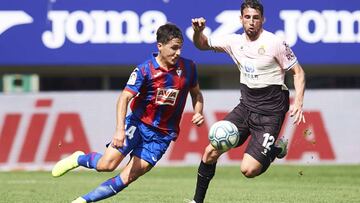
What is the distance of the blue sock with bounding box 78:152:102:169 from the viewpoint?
9438 millimetres

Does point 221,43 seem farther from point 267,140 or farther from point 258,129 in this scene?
point 267,140

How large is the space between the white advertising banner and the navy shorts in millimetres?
9013

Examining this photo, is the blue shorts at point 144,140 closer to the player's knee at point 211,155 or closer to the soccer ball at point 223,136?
the soccer ball at point 223,136

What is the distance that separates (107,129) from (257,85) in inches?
406

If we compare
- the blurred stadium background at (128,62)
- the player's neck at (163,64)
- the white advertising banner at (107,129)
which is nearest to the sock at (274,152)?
the player's neck at (163,64)

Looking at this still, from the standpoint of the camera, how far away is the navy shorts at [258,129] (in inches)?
385

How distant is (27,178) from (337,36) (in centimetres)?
905

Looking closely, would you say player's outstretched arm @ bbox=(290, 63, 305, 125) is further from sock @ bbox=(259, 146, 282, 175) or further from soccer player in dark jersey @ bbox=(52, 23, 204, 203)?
soccer player in dark jersey @ bbox=(52, 23, 204, 203)

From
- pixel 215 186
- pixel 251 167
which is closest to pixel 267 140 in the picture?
pixel 251 167

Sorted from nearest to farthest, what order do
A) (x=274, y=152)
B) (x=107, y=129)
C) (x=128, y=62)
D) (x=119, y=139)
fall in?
(x=119, y=139) < (x=274, y=152) < (x=107, y=129) < (x=128, y=62)

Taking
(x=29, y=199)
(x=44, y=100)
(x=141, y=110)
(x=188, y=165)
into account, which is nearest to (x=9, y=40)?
(x=44, y=100)

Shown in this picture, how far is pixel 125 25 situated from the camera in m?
21.5

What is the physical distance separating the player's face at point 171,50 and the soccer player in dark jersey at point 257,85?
527mm

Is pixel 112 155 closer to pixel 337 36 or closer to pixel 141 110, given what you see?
pixel 141 110
